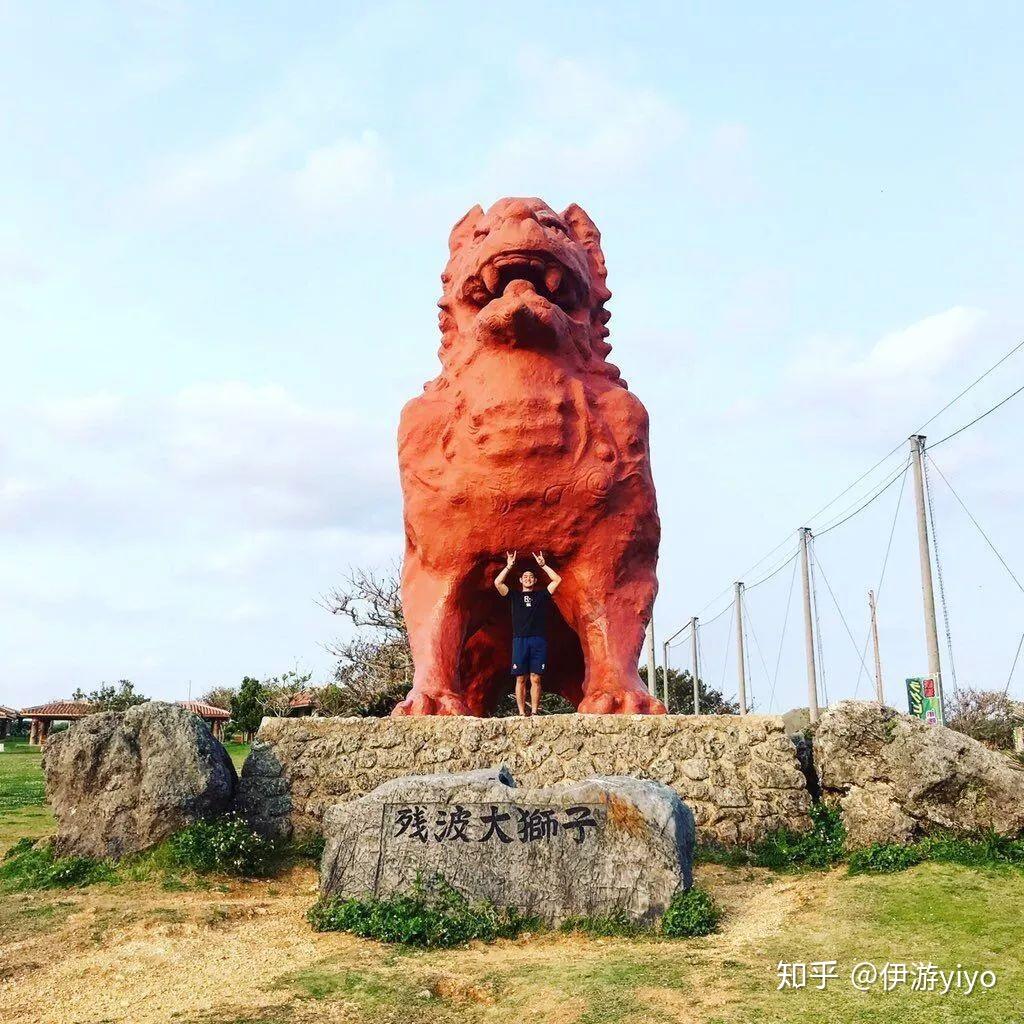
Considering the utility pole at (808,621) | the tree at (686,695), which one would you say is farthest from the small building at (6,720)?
the utility pole at (808,621)

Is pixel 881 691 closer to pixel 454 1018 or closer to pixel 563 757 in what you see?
pixel 563 757

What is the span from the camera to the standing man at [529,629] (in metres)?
6.96

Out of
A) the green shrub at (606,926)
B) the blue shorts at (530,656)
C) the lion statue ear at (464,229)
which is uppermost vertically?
the lion statue ear at (464,229)

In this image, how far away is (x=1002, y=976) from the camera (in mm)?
3613

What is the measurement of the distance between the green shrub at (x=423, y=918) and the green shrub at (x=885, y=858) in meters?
2.08

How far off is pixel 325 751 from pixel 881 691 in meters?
18.3

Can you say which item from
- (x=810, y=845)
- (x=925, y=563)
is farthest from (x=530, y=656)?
(x=925, y=563)

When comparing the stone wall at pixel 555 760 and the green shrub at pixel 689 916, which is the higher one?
the stone wall at pixel 555 760

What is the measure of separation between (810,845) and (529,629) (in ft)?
7.60

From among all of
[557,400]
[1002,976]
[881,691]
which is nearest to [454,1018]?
[1002,976]

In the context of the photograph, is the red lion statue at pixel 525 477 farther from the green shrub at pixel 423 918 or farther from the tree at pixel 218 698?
the tree at pixel 218 698

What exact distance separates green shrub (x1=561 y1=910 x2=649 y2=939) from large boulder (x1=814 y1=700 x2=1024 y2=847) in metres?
1.98

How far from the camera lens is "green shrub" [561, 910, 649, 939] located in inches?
169

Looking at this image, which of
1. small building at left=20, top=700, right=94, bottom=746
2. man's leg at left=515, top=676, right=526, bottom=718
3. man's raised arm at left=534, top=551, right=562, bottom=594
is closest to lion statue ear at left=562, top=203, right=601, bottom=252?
man's raised arm at left=534, top=551, right=562, bottom=594
